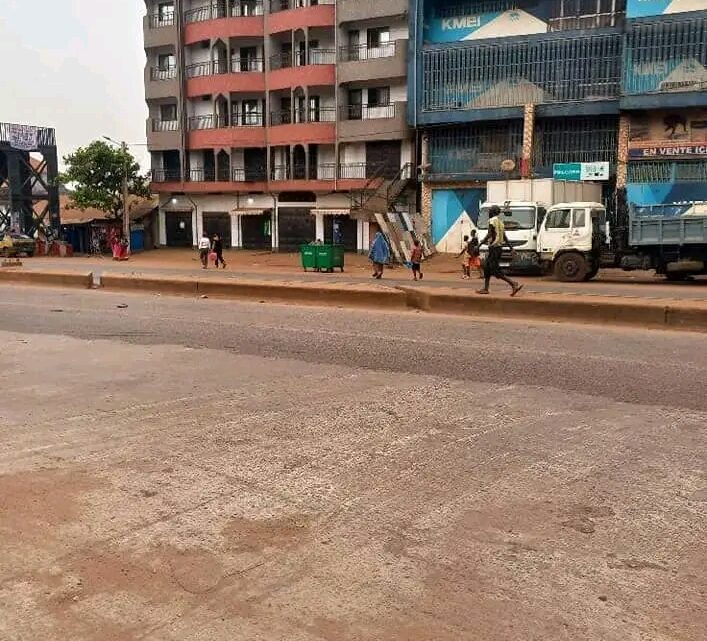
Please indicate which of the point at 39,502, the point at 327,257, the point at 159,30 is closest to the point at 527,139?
the point at 327,257

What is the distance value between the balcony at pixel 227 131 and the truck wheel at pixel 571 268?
23.2 m

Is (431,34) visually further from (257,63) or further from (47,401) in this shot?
(47,401)

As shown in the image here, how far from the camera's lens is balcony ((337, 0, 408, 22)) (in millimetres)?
35250

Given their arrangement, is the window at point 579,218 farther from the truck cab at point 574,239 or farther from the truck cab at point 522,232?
the truck cab at point 522,232

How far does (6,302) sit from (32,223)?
106ft

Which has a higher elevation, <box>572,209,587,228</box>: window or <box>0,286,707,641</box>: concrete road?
<box>572,209,587,228</box>: window

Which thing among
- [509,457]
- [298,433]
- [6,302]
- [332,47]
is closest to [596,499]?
[509,457]

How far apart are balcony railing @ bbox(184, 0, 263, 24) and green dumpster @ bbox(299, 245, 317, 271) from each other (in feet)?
61.7

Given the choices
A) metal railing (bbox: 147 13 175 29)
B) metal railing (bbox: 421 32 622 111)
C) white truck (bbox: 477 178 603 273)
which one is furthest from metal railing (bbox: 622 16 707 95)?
metal railing (bbox: 147 13 175 29)

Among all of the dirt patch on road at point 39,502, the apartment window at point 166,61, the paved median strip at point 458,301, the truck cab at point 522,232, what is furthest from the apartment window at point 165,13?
the dirt patch on road at point 39,502

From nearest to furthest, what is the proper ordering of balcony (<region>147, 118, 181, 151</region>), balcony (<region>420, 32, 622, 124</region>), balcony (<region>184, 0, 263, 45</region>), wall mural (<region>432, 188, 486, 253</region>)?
balcony (<region>420, 32, 622, 124</region>)
wall mural (<region>432, 188, 486, 253</region>)
balcony (<region>184, 0, 263, 45</region>)
balcony (<region>147, 118, 181, 151</region>)

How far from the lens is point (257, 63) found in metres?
41.0

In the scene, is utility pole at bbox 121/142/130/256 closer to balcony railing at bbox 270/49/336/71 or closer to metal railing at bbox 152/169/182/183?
metal railing at bbox 152/169/182/183

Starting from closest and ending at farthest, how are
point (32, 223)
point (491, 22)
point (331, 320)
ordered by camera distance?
1. point (331, 320)
2. point (491, 22)
3. point (32, 223)
